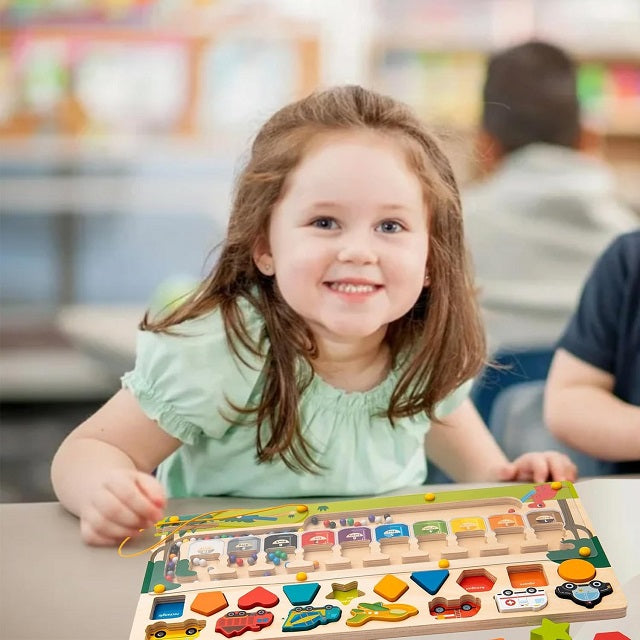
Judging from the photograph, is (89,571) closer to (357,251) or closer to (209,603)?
(209,603)

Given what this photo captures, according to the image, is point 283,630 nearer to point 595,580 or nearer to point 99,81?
point 595,580

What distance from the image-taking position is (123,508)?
0.72m

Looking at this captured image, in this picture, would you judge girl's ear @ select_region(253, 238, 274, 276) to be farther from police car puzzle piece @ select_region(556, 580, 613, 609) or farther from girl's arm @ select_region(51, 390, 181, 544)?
police car puzzle piece @ select_region(556, 580, 613, 609)

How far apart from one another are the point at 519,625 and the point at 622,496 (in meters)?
0.21

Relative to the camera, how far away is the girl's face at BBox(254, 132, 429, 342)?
0.77 meters

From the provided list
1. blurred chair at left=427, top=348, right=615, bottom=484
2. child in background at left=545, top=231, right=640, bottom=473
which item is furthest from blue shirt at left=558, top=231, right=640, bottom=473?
blurred chair at left=427, top=348, right=615, bottom=484

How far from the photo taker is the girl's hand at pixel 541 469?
83 cm

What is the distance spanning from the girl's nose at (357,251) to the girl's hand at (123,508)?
0.21 meters

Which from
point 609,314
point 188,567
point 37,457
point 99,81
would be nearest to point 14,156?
point 99,81

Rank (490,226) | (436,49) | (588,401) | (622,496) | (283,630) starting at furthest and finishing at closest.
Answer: (436,49) → (490,226) → (588,401) → (622,496) → (283,630)

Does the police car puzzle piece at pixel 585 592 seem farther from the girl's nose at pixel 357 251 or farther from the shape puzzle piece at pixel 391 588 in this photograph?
the girl's nose at pixel 357 251

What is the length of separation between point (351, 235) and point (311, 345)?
0.14 m

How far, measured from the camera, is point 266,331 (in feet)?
2.82

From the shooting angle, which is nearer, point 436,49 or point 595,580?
point 595,580
